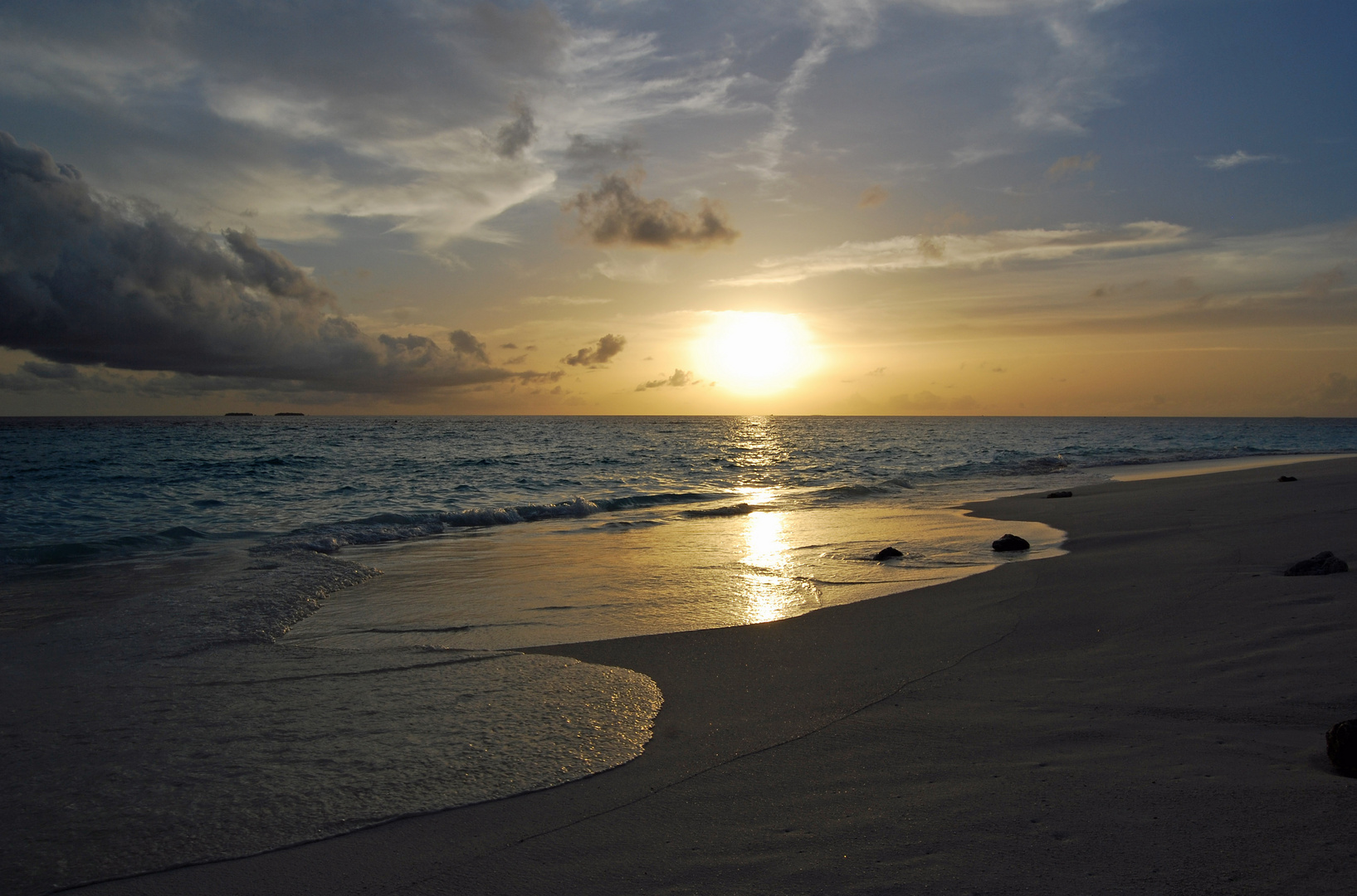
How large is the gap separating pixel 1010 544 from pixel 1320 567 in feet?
14.0

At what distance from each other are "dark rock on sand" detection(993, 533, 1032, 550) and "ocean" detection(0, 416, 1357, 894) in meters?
0.19

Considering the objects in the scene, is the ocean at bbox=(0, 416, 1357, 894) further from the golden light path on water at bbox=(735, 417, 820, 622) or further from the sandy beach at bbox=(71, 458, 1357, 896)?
the sandy beach at bbox=(71, 458, 1357, 896)

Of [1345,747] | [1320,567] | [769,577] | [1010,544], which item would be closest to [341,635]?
[769,577]

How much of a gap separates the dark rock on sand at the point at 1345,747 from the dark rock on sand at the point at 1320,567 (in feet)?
16.2

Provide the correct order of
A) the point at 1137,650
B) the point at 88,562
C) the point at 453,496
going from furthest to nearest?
the point at 453,496
the point at 88,562
the point at 1137,650

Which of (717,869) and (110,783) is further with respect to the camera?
(110,783)

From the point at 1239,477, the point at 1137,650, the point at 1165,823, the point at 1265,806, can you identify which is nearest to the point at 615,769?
the point at 1165,823

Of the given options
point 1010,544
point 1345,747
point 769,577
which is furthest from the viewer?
point 1010,544

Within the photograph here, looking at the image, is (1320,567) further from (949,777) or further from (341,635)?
(341,635)

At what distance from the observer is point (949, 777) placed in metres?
3.61

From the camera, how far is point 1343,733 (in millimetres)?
3357

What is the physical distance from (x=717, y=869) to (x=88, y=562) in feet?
46.2

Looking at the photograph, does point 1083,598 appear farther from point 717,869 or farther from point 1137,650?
point 717,869

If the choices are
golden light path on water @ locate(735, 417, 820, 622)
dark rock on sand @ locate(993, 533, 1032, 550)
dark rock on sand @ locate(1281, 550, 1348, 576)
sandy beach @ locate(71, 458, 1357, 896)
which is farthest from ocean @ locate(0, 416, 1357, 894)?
dark rock on sand @ locate(1281, 550, 1348, 576)
